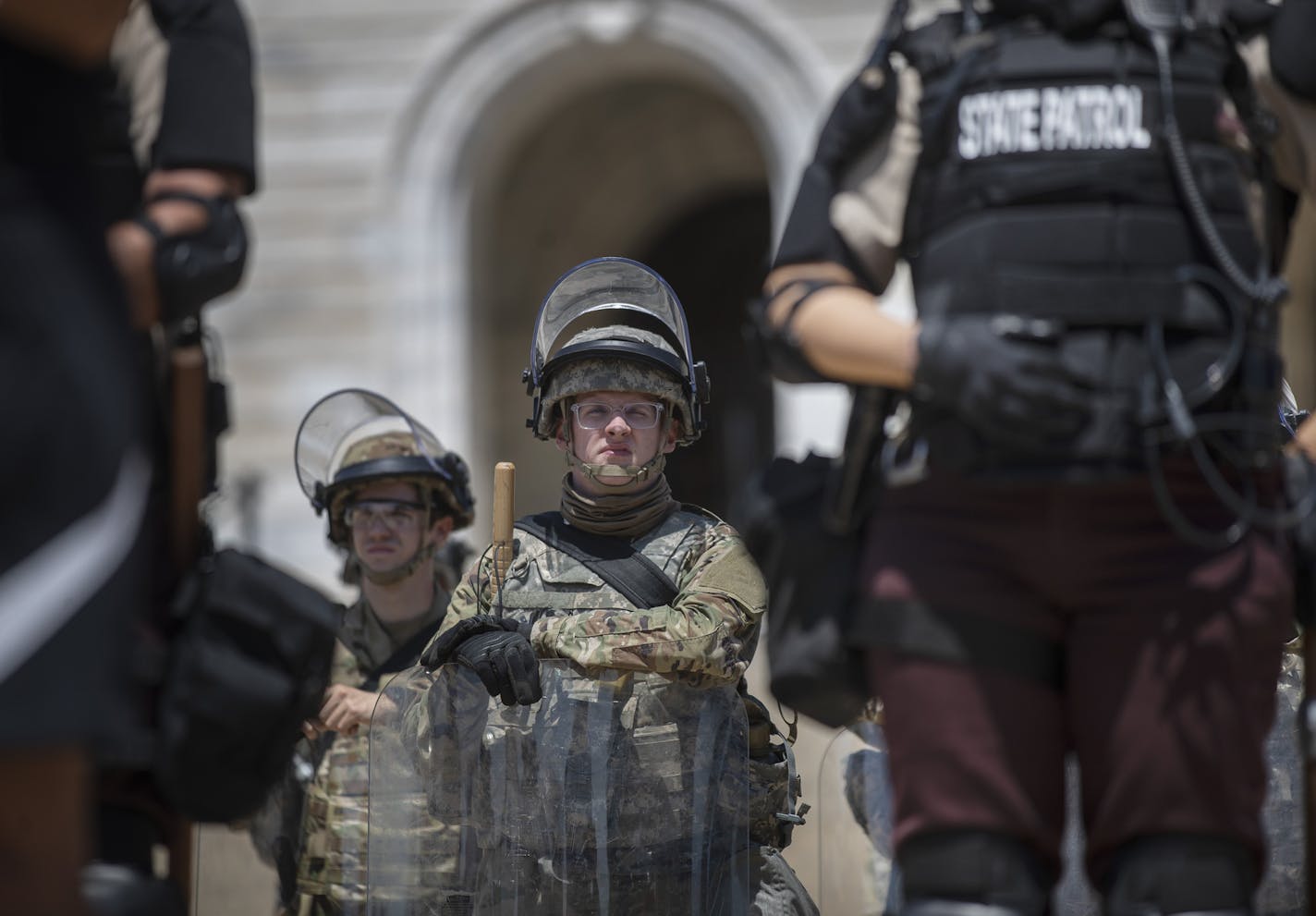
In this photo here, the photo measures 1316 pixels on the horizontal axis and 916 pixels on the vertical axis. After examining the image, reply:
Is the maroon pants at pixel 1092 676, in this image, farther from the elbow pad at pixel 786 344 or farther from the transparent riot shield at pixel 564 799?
the transparent riot shield at pixel 564 799

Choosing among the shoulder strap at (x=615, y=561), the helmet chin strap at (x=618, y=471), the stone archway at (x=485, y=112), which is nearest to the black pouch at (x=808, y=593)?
the shoulder strap at (x=615, y=561)

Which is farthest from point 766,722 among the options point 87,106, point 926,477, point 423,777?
point 87,106

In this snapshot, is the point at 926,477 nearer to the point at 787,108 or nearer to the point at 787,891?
the point at 787,891

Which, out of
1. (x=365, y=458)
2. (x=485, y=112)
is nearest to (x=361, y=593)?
(x=365, y=458)

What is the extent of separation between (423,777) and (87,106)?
5.73 feet

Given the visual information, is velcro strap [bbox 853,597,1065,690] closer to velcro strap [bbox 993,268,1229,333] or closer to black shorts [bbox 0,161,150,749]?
velcro strap [bbox 993,268,1229,333]

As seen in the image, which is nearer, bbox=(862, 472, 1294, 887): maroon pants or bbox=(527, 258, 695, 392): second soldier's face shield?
bbox=(862, 472, 1294, 887): maroon pants

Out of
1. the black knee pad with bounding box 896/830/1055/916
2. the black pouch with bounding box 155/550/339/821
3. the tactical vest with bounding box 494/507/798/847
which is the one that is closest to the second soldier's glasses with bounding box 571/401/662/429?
the tactical vest with bounding box 494/507/798/847

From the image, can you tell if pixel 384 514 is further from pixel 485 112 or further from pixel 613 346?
pixel 485 112

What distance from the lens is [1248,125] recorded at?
276cm

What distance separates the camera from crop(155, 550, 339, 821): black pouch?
9.16 ft

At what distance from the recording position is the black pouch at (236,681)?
9.16ft

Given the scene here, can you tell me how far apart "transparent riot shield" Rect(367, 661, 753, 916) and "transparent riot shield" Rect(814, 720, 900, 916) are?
0.19 meters

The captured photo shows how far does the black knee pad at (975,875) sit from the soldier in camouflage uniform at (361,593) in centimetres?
220
